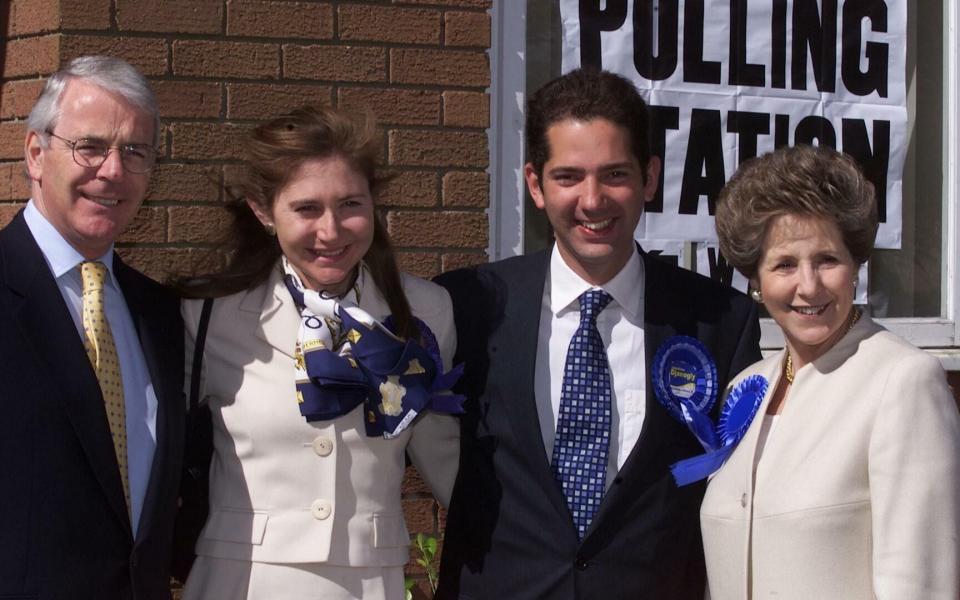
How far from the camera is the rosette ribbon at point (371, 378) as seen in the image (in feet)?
9.16

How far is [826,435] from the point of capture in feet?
8.29

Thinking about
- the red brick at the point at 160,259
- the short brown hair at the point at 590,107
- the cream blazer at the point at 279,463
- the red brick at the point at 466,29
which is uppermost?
the red brick at the point at 466,29

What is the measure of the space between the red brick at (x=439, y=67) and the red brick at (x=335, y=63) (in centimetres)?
6

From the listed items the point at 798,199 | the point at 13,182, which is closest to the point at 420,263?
the point at 13,182

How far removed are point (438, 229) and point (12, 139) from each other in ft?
4.83

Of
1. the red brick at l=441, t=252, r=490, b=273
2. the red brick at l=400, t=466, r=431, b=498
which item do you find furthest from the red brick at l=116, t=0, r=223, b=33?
the red brick at l=400, t=466, r=431, b=498

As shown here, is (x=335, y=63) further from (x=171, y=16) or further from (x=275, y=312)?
(x=275, y=312)

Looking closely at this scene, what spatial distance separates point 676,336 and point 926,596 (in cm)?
93

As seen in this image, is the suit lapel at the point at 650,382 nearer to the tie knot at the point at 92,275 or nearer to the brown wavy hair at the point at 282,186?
the brown wavy hair at the point at 282,186

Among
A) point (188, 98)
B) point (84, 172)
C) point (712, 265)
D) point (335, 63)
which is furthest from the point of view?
point (712, 265)

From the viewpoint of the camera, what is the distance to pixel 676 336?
3021 millimetres

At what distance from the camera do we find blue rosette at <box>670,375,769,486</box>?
2842 millimetres

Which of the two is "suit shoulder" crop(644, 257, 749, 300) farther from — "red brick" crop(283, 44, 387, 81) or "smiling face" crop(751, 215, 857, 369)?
"red brick" crop(283, 44, 387, 81)

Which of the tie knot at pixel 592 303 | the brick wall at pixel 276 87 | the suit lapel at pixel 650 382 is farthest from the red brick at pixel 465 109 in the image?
the tie knot at pixel 592 303
